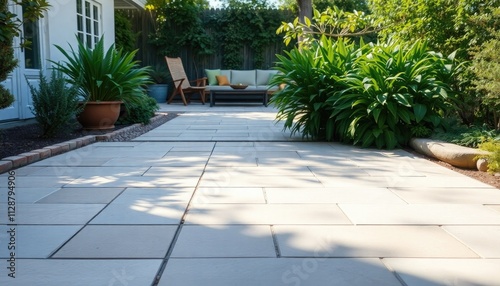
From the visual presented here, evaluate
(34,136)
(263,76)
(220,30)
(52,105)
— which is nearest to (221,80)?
(263,76)

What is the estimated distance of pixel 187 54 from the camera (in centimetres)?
1288

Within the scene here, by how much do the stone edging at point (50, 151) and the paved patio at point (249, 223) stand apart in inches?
4.1

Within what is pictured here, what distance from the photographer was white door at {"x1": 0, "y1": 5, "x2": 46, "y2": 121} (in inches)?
229

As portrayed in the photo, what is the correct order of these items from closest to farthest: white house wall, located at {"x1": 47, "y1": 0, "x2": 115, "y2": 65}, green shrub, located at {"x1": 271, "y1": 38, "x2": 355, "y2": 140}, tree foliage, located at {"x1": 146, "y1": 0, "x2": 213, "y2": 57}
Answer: green shrub, located at {"x1": 271, "y1": 38, "x2": 355, "y2": 140}
white house wall, located at {"x1": 47, "y1": 0, "x2": 115, "y2": 65}
tree foliage, located at {"x1": 146, "y1": 0, "x2": 213, "y2": 57}

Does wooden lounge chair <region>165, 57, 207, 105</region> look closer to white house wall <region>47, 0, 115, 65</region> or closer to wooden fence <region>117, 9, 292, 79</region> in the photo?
wooden fence <region>117, 9, 292, 79</region>

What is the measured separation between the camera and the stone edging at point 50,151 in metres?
3.56

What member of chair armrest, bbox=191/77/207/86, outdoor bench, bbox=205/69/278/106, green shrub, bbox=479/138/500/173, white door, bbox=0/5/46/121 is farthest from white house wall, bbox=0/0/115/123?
green shrub, bbox=479/138/500/173

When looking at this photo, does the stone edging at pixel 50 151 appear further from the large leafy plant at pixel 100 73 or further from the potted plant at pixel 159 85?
the potted plant at pixel 159 85

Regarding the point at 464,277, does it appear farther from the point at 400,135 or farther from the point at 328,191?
the point at 400,135

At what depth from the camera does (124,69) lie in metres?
5.96

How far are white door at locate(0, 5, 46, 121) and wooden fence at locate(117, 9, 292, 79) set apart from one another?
6419 mm

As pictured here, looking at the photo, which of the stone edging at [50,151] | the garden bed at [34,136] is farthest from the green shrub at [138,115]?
the stone edging at [50,151]

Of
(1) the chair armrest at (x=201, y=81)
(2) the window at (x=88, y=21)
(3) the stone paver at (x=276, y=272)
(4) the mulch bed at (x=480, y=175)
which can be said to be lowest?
(3) the stone paver at (x=276, y=272)

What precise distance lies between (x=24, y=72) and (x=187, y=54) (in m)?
7.07
